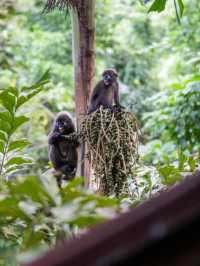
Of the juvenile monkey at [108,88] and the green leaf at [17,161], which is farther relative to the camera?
the juvenile monkey at [108,88]

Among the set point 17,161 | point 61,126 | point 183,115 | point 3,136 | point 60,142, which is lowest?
point 17,161

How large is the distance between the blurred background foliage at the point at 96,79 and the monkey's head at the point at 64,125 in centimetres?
31

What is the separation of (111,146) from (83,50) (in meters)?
0.83

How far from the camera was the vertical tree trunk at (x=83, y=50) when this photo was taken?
13.0 feet

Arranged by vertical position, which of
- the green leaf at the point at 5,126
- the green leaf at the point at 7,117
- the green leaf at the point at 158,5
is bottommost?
the green leaf at the point at 5,126

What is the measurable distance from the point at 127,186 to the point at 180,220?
2350 mm

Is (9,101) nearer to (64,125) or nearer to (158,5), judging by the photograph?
(158,5)

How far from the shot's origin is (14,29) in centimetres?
1435

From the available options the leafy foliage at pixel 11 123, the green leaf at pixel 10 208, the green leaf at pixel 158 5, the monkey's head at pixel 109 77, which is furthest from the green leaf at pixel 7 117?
the monkey's head at pixel 109 77

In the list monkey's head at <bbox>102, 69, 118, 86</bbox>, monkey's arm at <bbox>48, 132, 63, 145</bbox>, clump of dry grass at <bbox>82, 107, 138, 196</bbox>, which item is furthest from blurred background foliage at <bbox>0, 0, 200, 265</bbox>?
monkey's head at <bbox>102, 69, 118, 86</bbox>

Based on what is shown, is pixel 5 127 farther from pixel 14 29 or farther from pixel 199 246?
pixel 14 29

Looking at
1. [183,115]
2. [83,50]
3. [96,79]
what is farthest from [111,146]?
[96,79]

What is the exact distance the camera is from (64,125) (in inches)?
218

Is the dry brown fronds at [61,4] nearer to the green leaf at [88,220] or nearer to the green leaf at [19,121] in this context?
the green leaf at [19,121]
